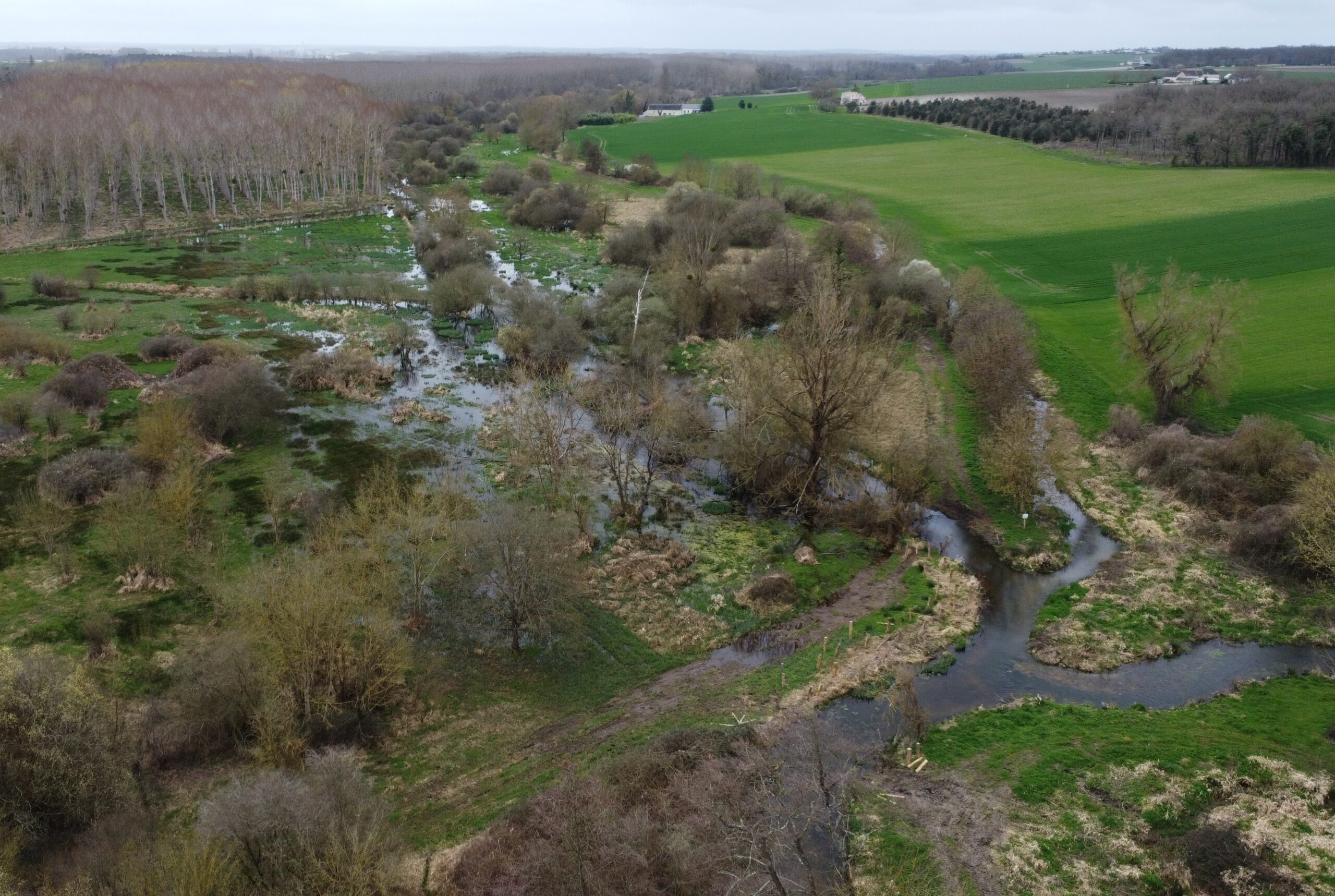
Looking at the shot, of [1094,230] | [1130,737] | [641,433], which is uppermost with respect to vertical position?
[1094,230]

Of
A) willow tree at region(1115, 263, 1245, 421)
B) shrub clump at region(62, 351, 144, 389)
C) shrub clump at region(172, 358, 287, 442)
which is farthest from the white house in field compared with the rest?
shrub clump at region(172, 358, 287, 442)

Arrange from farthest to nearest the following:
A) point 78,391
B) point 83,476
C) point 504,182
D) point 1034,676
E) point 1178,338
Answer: point 504,182 → point 1178,338 → point 78,391 → point 83,476 → point 1034,676

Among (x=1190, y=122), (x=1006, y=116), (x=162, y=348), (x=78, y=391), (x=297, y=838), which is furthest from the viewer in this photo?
(x=1006, y=116)

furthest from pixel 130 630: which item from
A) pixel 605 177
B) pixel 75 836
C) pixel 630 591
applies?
pixel 605 177

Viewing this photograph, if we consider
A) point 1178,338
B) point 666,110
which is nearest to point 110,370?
point 1178,338

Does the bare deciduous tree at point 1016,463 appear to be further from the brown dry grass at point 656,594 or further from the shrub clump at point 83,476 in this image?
the shrub clump at point 83,476

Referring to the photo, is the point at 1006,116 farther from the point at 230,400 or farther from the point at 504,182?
the point at 230,400
